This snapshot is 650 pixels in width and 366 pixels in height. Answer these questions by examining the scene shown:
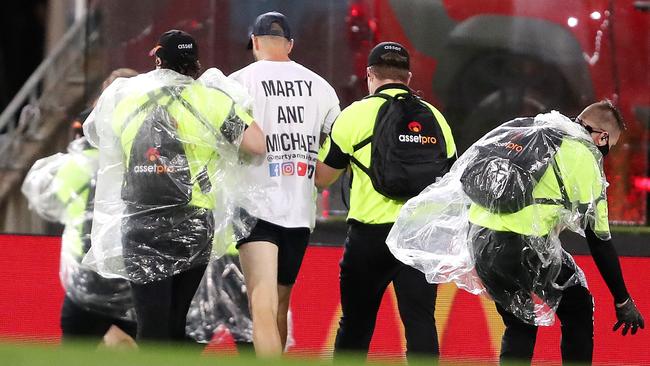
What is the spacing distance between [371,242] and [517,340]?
0.88 meters

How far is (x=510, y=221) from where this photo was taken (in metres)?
6.85

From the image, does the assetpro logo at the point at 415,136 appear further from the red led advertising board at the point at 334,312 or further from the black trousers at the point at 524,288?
the red led advertising board at the point at 334,312

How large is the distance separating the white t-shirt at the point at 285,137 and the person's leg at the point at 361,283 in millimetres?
321

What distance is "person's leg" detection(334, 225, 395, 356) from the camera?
23.7ft

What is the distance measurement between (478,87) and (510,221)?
12.5 feet

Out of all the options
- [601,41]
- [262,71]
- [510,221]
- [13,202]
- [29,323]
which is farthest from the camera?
[13,202]

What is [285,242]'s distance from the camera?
7367 millimetres

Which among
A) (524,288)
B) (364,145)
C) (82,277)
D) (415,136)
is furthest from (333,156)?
(82,277)

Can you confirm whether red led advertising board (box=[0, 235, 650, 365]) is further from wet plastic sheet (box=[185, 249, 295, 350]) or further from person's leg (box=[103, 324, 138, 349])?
person's leg (box=[103, 324, 138, 349])

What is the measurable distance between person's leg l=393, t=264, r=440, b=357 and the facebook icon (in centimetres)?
84

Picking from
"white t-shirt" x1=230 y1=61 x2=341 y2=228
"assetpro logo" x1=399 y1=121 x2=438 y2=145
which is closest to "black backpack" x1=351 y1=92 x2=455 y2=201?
"assetpro logo" x1=399 y1=121 x2=438 y2=145

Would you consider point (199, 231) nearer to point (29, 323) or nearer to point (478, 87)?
point (29, 323)

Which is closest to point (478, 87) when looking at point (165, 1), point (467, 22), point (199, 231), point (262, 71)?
point (467, 22)

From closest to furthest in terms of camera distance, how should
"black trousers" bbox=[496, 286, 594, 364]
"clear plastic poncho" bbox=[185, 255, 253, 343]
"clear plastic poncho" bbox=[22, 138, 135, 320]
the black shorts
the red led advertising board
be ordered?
"black trousers" bbox=[496, 286, 594, 364], the black shorts, "clear plastic poncho" bbox=[22, 138, 135, 320], "clear plastic poncho" bbox=[185, 255, 253, 343], the red led advertising board
